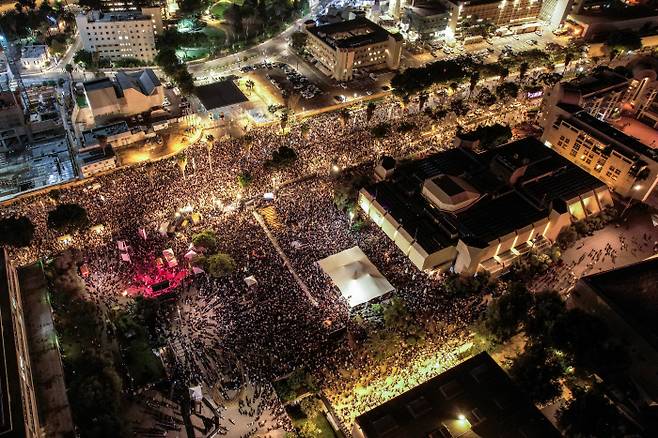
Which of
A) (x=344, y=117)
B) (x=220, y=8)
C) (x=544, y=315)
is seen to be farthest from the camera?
(x=220, y=8)

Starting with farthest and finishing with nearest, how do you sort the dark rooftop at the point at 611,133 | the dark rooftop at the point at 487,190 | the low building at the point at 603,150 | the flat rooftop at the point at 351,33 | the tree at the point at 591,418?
1. the flat rooftop at the point at 351,33
2. the dark rooftop at the point at 611,133
3. the low building at the point at 603,150
4. the dark rooftop at the point at 487,190
5. the tree at the point at 591,418

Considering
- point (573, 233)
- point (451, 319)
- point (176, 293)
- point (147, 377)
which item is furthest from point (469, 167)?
point (147, 377)

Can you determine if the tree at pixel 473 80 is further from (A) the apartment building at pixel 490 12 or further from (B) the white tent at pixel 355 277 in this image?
(B) the white tent at pixel 355 277

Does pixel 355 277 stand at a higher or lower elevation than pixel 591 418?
lower

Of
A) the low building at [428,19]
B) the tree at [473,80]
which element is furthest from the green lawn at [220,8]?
the tree at [473,80]

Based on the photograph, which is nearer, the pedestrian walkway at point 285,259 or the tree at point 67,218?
the pedestrian walkway at point 285,259

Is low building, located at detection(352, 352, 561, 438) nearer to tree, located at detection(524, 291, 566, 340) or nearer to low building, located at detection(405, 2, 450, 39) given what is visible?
tree, located at detection(524, 291, 566, 340)

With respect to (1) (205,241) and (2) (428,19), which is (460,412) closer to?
(1) (205,241)

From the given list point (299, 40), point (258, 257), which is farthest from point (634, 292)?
point (299, 40)
